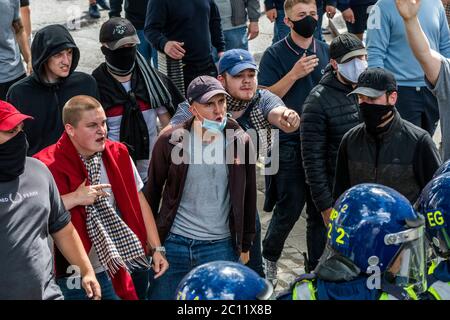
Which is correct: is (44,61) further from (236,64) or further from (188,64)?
(188,64)

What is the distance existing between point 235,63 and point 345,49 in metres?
0.78

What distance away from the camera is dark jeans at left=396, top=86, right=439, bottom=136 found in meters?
7.21

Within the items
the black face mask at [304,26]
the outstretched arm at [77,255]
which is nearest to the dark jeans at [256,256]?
the outstretched arm at [77,255]

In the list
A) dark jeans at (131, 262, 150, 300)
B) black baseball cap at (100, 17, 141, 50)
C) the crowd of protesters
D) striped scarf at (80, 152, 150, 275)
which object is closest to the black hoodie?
the crowd of protesters

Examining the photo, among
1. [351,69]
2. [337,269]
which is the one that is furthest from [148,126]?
[337,269]

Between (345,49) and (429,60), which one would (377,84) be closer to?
(429,60)

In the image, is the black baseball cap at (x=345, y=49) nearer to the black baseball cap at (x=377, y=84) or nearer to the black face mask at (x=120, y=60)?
the black baseball cap at (x=377, y=84)

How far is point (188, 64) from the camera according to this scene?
7871 mm

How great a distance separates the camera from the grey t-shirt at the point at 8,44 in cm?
769

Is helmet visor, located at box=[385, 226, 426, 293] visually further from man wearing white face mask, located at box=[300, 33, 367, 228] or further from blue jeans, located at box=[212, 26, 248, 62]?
blue jeans, located at box=[212, 26, 248, 62]

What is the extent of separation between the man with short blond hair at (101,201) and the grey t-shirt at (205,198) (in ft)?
0.69

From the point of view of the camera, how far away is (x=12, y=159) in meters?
4.71
